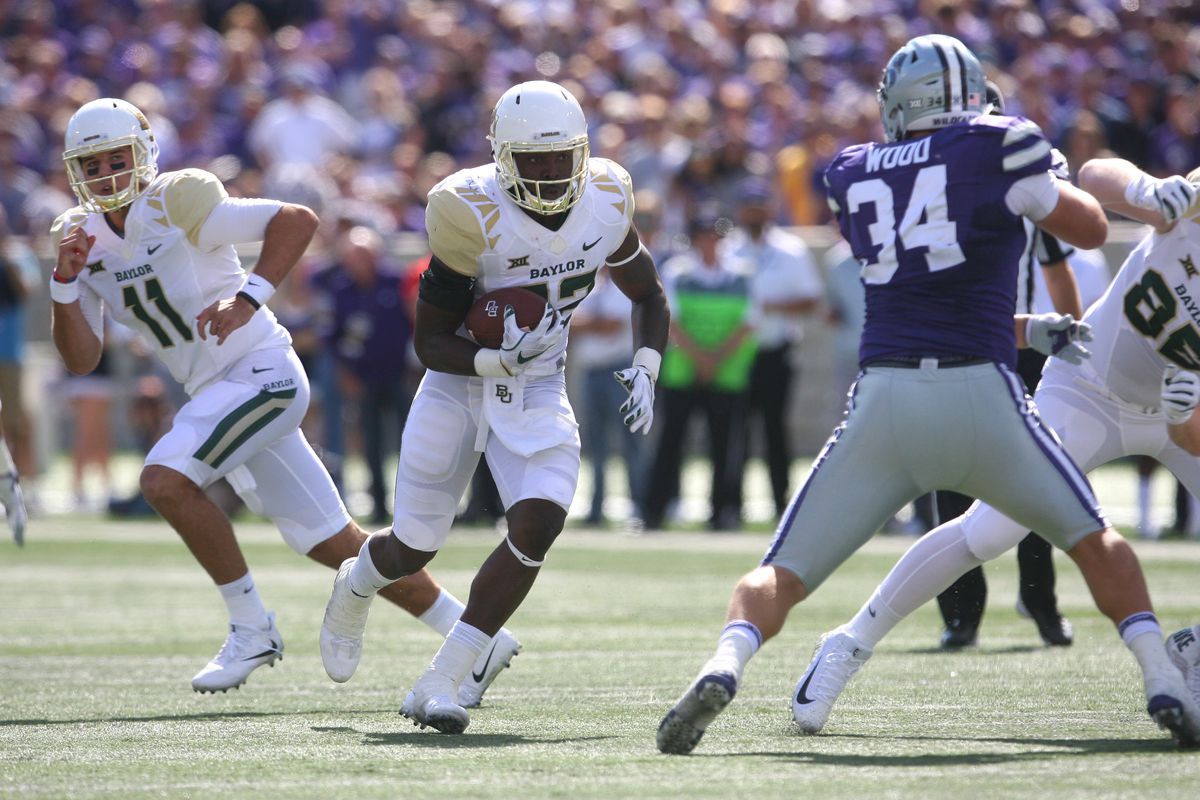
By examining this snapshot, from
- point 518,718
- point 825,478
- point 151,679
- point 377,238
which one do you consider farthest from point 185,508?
point 377,238

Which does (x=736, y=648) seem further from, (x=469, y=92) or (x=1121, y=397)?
(x=469, y=92)

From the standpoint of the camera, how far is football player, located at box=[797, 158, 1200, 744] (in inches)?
222

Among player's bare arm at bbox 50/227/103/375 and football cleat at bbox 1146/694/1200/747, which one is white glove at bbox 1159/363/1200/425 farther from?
player's bare arm at bbox 50/227/103/375

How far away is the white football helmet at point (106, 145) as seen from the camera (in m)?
6.68

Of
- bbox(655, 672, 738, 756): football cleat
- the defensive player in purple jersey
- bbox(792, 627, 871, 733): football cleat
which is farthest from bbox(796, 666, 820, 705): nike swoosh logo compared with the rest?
bbox(655, 672, 738, 756): football cleat

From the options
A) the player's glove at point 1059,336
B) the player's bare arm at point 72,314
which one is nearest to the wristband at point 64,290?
the player's bare arm at point 72,314

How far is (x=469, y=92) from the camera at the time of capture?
59.0 feet

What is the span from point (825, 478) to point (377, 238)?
32.4 ft

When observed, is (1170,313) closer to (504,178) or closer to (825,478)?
(825,478)

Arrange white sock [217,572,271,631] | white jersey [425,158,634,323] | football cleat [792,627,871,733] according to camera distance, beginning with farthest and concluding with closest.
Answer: white sock [217,572,271,631] < white jersey [425,158,634,323] < football cleat [792,627,871,733]

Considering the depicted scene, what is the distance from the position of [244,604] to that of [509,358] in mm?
1649

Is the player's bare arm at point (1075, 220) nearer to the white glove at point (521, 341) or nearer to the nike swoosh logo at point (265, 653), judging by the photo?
the white glove at point (521, 341)

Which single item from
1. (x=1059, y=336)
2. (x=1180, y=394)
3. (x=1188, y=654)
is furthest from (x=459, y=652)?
(x=1180, y=394)

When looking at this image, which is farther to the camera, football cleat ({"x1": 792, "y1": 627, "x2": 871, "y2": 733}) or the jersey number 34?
football cleat ({"x1": 792, "y1": 627, "x2": 871, "y2": 733})
